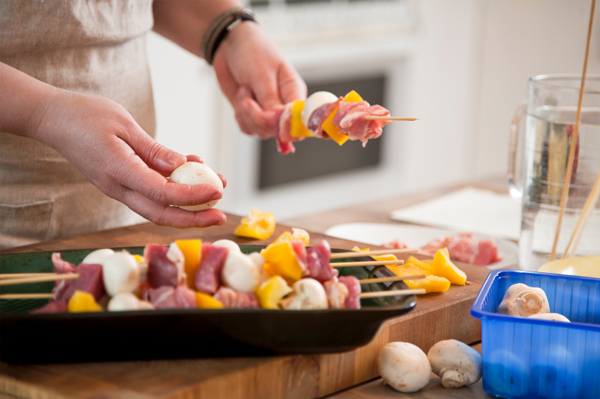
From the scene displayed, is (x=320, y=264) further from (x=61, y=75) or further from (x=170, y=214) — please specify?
(x=61, y=75)

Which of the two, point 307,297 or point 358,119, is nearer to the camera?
point 307,297

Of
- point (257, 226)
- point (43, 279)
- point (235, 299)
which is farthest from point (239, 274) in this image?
point (257, 226)

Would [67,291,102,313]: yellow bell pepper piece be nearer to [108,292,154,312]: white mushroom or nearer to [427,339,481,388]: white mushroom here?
[108,292,154,312]: white mushroom

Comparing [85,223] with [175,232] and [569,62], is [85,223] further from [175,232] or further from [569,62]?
[569,62]

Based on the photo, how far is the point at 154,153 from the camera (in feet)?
3.51

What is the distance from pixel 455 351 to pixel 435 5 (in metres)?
4.22

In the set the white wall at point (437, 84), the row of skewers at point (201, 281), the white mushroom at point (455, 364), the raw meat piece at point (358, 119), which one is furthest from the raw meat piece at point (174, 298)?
the white wall at point (437, 84)

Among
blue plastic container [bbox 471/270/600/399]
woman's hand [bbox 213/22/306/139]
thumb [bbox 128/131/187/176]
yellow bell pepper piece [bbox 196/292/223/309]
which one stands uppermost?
woman's hand [bbox 213/22/306/139]

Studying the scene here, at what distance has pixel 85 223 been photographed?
155 cm

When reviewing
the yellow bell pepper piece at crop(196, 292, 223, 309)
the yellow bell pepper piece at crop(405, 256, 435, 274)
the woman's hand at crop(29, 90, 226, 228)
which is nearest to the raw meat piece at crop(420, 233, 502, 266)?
the yellow bell pepper piece at crop(405, 256, 435, 274)

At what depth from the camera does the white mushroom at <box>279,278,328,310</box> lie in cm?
86

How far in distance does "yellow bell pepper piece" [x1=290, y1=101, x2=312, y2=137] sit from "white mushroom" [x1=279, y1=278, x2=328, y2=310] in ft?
2.14

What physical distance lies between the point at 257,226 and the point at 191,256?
1.62ft

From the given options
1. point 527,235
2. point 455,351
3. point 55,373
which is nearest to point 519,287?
point 455,351
